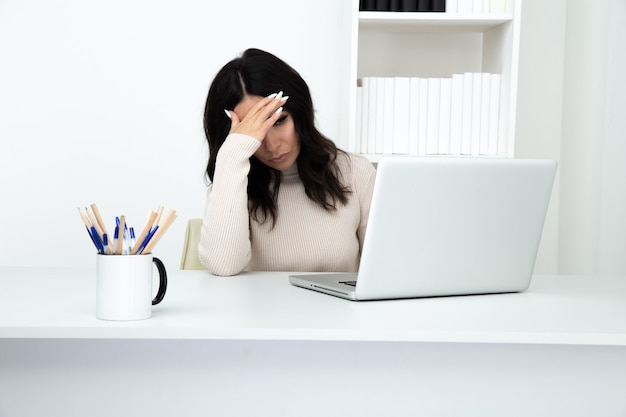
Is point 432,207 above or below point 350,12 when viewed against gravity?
below

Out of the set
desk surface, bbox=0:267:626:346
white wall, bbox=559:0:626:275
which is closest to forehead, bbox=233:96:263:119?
desk surface, bbox=0:267:626:346

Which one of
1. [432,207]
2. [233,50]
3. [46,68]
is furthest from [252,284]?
[46,68]

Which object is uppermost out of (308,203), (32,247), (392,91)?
(392,91)

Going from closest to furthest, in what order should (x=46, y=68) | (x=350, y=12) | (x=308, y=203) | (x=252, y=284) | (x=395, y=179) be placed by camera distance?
(x=395, y=179)
(x=252, y=284)
(x=308, y=203)
(x=350, y=12)
(x=46, y=68)

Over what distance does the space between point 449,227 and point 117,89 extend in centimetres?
206

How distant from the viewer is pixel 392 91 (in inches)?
110

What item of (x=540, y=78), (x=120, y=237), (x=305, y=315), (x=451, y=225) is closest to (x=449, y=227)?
(x=451, y=225)

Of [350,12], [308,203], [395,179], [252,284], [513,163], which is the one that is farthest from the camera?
[350,12]

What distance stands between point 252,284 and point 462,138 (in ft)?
4.61

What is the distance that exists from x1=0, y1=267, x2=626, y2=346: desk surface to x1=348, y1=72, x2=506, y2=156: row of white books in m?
1.19

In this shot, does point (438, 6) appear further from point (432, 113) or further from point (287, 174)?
point (287, 174)

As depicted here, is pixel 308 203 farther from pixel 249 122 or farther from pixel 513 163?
pixel 513 163

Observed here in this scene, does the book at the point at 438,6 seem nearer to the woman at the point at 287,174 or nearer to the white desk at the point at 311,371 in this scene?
the woman at the point at 287,174

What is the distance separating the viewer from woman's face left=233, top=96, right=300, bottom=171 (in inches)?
82.0
